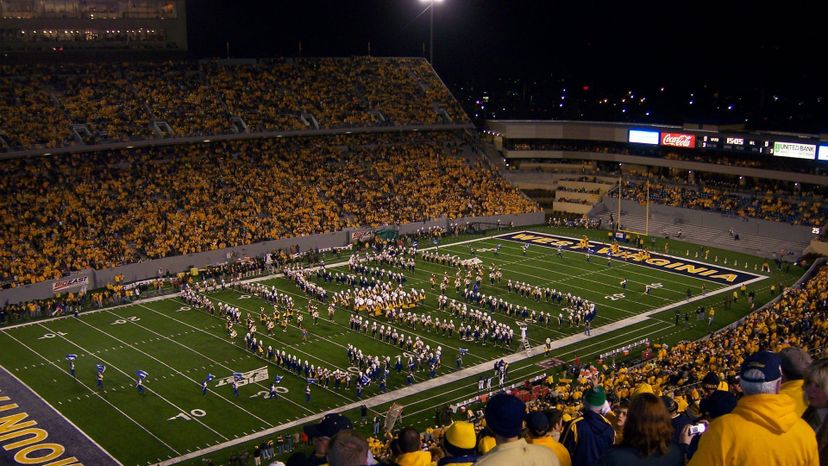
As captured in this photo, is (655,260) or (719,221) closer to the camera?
(655,260)

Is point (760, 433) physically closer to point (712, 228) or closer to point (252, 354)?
point (252, 354)

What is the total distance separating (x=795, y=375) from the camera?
15.2ft

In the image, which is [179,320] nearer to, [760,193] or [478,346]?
[478,346]

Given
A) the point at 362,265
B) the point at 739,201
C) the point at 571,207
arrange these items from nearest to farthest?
the point at 362,265
the point at 739,201
the point at 571,207

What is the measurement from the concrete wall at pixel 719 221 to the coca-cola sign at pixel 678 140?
387 cm

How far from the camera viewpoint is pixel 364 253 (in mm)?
38750

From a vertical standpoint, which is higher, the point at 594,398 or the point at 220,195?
the point at 594,398

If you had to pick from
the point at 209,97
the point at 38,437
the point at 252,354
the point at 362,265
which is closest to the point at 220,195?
the point at 209,97

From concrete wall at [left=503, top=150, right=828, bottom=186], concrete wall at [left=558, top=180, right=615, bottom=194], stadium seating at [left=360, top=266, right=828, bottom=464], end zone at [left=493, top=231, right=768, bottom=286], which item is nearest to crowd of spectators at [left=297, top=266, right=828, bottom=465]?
stadium seating at [left=360, top=266, right=828, bottom=464]

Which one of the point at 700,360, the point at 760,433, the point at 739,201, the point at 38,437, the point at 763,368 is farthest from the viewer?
the point at 739,201

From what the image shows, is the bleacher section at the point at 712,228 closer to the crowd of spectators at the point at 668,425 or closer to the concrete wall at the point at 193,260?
the concrete wall at the point at 193,260

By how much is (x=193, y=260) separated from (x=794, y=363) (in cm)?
3290

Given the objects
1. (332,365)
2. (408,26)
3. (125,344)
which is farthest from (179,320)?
(408,26)

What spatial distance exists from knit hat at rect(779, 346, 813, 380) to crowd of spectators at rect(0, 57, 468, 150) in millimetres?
37408
